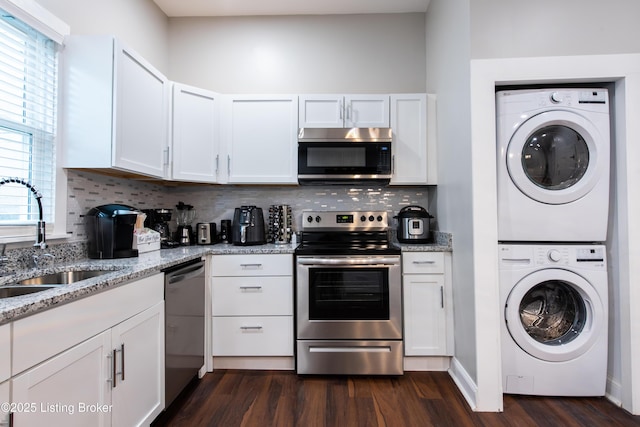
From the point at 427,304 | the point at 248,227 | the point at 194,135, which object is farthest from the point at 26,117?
the point at 427,304

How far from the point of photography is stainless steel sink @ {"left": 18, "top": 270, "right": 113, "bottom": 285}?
1388mm

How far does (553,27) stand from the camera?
1.83 m

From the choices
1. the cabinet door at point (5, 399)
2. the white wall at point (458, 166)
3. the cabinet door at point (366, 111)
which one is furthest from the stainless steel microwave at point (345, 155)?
the cabinet door at point (5, 399)

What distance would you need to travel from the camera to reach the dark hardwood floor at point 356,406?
1.68 m

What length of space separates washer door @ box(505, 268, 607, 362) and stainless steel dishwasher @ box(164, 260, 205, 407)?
2013 mm

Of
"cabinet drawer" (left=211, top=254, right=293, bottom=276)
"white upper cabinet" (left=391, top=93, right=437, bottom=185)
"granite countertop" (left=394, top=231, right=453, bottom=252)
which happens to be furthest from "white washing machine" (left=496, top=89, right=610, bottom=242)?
"cabinet drawer" (left=211, top=254, right=293, bottom=276)

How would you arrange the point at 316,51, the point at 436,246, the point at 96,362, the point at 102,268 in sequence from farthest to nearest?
the point at 316,51
the point at 436,246
the point at 102,268
the point at 96,362

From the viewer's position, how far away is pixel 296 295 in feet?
7.23

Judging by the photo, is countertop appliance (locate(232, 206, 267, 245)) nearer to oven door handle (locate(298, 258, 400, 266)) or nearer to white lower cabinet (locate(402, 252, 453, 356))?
oven door handle (locate(298, 258, 400, 266))

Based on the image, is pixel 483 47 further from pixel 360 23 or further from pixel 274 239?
pixel 274 239

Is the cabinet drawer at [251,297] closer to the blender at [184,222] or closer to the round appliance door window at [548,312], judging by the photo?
the blender at [184,222]

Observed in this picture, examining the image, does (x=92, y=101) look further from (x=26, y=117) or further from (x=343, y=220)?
(x=343, y=220)

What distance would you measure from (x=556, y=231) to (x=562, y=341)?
2.34 ft

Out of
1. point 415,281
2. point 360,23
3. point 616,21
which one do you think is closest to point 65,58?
point 360,23
